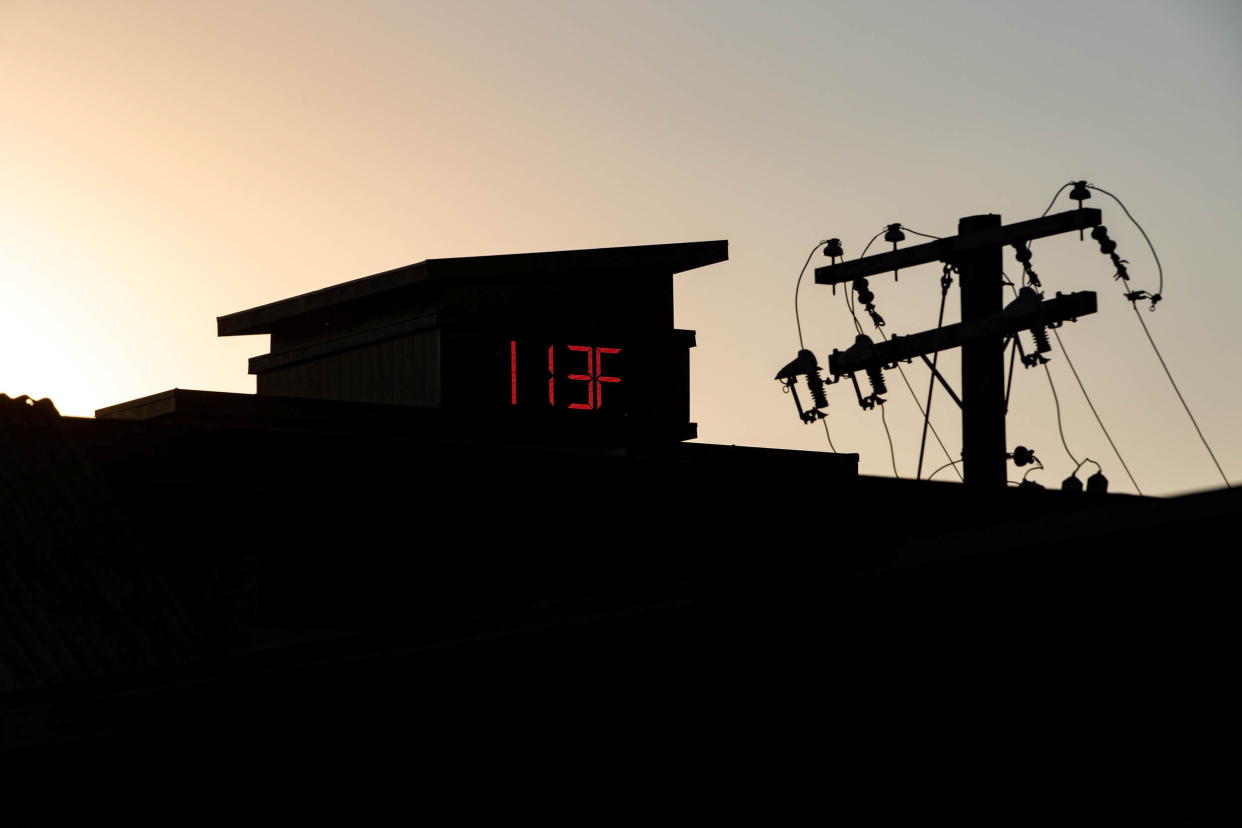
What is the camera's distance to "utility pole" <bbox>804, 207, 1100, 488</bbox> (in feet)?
54.0

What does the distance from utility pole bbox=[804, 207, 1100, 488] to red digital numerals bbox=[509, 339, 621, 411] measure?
24.9 feet

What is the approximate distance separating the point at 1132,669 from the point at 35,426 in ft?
18.6

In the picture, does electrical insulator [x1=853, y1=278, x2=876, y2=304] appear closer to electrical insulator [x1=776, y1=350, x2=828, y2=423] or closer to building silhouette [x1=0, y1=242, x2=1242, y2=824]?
electrical insulator [x1=776, y1=350, x2=828, y2=423]

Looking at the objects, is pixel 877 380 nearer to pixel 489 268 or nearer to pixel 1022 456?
pixel 1022 456

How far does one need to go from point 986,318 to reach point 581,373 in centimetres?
882

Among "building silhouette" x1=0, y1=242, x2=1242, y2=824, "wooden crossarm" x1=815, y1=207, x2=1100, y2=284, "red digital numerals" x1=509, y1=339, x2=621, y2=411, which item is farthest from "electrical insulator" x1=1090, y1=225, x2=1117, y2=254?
"building silhouette" x1=0, y1=242, x2=1242, y2=824

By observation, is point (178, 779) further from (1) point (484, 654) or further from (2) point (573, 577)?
(2) point (573, 577)

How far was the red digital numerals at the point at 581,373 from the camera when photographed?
23.5 metres

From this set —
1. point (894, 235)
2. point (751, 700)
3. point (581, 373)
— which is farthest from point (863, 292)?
point (751, 700)

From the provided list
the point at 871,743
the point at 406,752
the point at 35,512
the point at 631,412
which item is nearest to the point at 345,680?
the point at 406,752

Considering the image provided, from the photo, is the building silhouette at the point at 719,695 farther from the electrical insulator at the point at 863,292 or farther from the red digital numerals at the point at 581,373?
the red digital numerals at the point at 581,373

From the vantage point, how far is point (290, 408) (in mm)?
20516

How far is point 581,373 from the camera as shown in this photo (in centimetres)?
2417

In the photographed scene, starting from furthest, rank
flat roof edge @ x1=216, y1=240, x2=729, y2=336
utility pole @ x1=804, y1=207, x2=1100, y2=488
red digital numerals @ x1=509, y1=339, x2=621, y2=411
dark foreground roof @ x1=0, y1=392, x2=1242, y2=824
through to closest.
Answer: red digital numerals @ x1=509, y1=339, x2=621, y2=411 < flat roof edge @ x1=216, y1=240, x2=729, y2=336 < utility pole @ x1=804, y1=207, x2=1100, y2=488 < dark foreground roof @ x1=0, y1=392, x2=1242, y2=824
